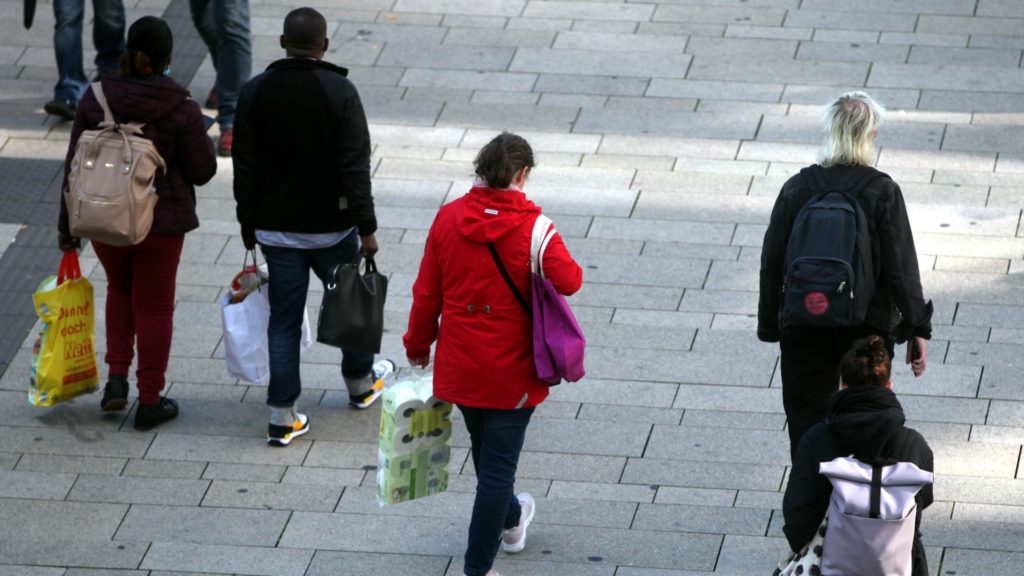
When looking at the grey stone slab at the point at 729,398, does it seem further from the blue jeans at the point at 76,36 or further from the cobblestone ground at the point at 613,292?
the blue jeans at the point at 76,36

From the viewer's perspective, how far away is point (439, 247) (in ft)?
17.4

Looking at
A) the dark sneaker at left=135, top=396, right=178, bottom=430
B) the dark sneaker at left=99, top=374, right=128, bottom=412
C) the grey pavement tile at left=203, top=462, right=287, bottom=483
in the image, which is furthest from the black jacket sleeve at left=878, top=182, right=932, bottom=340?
the dark sneaker at left=99, top=374, right=128, bottom=412

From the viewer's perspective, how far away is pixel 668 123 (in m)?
9.62

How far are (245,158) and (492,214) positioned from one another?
1644mm

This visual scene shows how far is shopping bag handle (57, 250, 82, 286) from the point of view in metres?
6.88

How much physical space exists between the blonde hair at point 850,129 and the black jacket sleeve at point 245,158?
7.58 ft

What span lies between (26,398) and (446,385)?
278cm

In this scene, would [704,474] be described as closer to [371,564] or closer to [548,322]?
[371,564]

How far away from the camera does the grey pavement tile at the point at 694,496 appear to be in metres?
6.24

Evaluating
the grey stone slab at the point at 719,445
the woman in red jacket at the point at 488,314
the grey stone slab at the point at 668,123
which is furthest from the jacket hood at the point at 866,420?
the grey stone slab at the point at 668,123

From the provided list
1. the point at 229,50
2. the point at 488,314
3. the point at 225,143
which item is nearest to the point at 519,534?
the point at 488,314

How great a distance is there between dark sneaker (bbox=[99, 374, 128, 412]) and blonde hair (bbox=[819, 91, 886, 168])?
326cm

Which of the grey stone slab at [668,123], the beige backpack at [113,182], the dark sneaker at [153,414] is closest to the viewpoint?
the beige backpack at [113,182]

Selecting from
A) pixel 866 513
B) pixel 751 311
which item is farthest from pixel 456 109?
pixel 866 513
